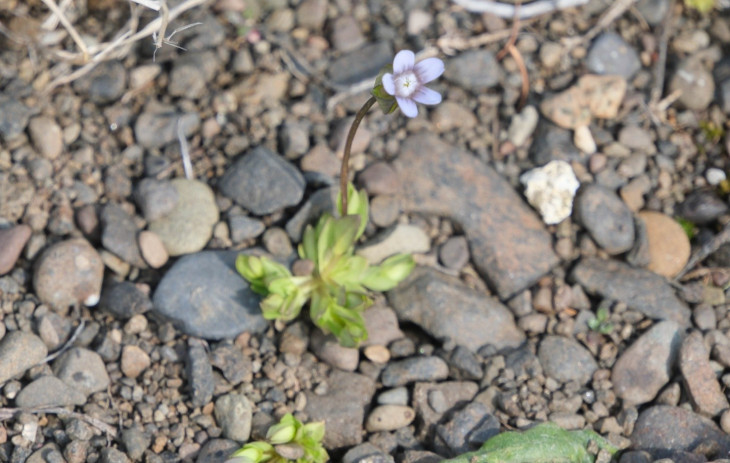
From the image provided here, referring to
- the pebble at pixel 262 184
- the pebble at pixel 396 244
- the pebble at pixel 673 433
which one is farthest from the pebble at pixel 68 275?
the pebble at pixel 673 433

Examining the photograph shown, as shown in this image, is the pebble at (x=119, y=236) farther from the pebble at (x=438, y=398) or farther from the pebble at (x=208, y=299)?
the pebble at (x=438, y=398)

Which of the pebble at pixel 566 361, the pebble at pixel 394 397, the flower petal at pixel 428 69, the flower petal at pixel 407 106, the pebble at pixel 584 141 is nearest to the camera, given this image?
the flower petal at pixel 407 106

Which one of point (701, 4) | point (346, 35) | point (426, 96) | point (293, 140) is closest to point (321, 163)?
point (293, 140)

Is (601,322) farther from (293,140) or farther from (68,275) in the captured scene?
(68,275)

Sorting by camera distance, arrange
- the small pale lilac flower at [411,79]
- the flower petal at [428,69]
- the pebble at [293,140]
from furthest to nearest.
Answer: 1. the pebble at [293,140]
2. the flower petal at [428,69]
3. the small pale lilac flower at [411,79]

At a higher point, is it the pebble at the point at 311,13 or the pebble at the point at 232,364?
the pebble at the point at 311,13

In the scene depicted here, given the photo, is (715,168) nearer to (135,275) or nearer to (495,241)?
(495,241)
